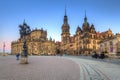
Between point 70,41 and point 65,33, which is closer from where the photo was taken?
point 70,41

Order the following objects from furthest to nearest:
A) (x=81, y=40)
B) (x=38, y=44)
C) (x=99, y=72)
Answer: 1. (x=38, y=44)
2. (x=81, y=40)
3. (x=99, y=72)

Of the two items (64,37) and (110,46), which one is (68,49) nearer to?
(64,37)

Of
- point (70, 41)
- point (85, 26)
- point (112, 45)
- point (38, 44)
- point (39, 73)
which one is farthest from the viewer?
point (38, 44)

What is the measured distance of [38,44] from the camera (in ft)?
464

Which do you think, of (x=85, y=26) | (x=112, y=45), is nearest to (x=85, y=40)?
(x=85, y=26)

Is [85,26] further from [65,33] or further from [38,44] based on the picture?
[38,44]

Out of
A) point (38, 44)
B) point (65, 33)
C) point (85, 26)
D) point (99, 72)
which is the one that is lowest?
point (99, 72)

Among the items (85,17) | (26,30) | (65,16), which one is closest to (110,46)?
(26,30)

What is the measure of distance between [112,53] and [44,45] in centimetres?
8843

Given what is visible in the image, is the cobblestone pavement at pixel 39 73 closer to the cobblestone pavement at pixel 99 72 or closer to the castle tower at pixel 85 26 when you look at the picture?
the cobblestone pavement at pixel 99 72

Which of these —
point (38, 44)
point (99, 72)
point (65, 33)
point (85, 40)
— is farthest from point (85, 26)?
point (99, 72)

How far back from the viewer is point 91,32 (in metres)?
116

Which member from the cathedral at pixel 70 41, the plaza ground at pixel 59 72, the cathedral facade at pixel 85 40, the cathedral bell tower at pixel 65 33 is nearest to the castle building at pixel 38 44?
the cathedral at pixel 70 41

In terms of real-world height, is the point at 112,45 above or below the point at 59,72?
above
